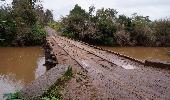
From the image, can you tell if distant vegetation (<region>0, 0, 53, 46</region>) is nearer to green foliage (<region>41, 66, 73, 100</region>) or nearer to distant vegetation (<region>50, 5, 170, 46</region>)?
distant vegetation (<region>50, 5, 170, 46</region>)

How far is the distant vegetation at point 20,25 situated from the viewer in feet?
94.9

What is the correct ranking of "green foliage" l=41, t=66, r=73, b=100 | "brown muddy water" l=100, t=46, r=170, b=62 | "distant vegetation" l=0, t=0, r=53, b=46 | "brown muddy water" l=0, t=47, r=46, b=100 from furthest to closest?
"distant vegetation" l=0, t=0, r=53, b=46 < "brown muddy water" l=100, t=46, r=170, b=62 < "brown muddy water" l=0, t=47, r=46, b=100 < "green foliage" l=41, t=66, r=73, b=100

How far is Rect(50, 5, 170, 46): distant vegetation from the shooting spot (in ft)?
106

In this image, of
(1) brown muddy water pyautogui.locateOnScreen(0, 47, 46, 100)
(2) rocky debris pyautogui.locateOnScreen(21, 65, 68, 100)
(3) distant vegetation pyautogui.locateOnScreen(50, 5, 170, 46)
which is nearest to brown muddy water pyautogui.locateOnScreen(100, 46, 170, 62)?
(3) distant vegetation pyautogui.locateOnScreen(50, 5, 170, 46)

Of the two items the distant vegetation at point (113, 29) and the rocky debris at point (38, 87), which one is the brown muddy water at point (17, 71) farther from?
the distant vegetation at point (113, 29)

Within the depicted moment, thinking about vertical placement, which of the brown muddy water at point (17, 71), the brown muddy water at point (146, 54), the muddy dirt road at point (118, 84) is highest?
the muddy dirt road at point (118, 84)

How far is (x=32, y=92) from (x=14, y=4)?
92.1 ft

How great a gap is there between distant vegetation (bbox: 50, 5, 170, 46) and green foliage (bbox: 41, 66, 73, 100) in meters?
24.6

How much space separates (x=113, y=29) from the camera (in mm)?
32531

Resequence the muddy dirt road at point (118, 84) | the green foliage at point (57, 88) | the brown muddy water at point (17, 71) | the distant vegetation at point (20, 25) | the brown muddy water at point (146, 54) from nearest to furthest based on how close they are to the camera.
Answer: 1. the green foliage at point (57, 88)
2. the muddy dirt road at point (118, 84)
3. the brown muddy water at point (17, 71)
4. the brown muddy water at point (146, 54)
5. the distant vegetation at point (20, 25)

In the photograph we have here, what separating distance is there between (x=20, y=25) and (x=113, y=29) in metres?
9.67

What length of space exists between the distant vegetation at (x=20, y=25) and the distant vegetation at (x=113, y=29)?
3801 millimetres

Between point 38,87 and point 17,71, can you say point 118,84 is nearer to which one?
point 38,87

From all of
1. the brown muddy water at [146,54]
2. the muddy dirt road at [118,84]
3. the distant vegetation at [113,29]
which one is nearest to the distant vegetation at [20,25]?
the distant vegetation at [113,29]
